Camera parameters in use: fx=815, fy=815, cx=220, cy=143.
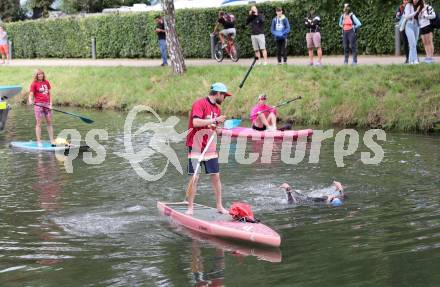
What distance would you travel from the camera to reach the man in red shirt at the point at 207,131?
11.4 meters

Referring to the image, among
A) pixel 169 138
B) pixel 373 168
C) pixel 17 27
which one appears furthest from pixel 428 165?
pixel 17 27

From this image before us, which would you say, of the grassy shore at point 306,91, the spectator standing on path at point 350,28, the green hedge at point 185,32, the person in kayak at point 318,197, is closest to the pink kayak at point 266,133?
the grassy shore at point 306,91

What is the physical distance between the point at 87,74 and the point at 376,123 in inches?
578

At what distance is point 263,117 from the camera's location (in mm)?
19453

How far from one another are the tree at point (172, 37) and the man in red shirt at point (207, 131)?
15.1m

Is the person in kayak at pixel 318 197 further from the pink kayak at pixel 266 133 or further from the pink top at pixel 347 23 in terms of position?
the pink top at pixel 347 23

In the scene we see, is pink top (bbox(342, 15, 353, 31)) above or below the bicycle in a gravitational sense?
above

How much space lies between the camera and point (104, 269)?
9.52 m

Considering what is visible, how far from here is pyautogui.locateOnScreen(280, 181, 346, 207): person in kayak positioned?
12406 millimetres

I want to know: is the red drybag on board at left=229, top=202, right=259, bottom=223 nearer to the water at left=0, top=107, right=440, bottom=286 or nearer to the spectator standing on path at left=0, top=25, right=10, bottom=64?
the water at left=0, top=107, right=440, bottom=286

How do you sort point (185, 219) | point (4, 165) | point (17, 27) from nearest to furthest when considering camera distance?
1. point (185, 219)
2. point (4, 165)
3. point (17, 27)

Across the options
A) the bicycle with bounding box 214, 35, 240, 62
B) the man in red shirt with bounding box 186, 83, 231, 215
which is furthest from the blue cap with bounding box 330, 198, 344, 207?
the bicycle with bounding box 214, 35, 240, 62

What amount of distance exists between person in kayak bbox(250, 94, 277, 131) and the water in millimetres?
2606

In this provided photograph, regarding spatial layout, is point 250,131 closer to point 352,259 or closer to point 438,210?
point 438,210
